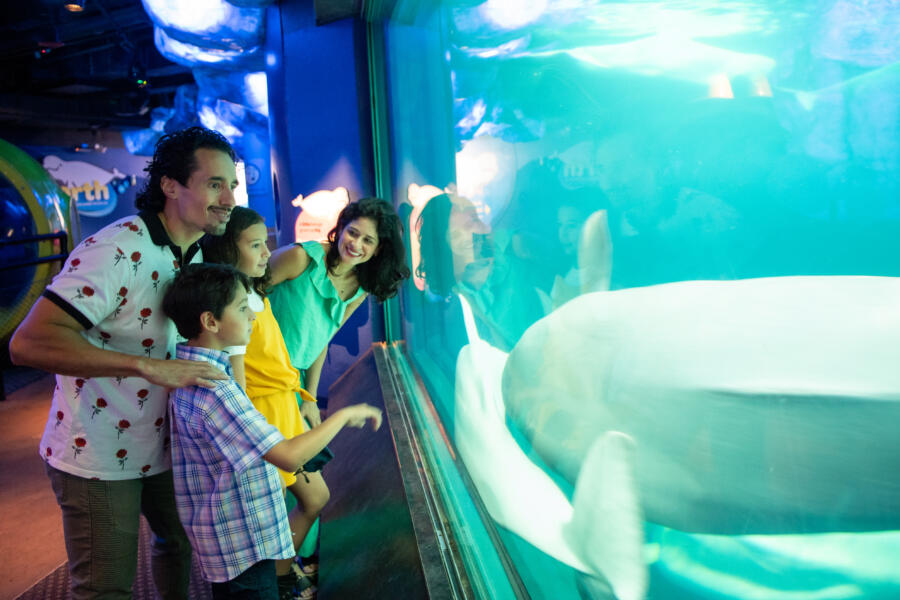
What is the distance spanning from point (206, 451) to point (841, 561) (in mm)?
1268

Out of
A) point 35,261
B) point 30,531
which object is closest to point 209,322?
point 30,531

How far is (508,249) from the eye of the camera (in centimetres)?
141

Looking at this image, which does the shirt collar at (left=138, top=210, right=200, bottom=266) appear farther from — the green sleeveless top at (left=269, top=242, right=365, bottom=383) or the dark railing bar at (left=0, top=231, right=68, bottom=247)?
the dark railing bar at (left=0, top=231, right=68, bottom=247)

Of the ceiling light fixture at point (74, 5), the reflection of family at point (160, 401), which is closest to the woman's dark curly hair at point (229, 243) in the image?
the reflection of family at point (160, 401)

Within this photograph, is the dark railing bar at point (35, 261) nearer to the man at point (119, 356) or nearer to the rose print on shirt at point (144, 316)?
the man at point (119, 356)

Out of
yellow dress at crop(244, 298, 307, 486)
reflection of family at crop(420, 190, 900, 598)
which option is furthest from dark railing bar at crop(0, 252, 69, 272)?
reflection of family at crop(420, 190, 900, 598)

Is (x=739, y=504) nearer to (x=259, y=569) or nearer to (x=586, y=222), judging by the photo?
(x=586, y=222)

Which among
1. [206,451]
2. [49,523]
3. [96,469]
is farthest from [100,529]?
[49,523]

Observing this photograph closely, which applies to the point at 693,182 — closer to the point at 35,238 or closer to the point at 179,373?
the point at 179,373

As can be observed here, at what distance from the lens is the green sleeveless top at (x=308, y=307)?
2.16m

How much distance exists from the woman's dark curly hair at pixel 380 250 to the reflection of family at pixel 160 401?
69 centimetres

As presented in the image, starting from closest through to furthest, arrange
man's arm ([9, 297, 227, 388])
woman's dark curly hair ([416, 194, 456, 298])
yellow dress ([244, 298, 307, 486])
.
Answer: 1. man's arm ([9, 297, 227, 388])
2. yellow dress ([244, 298, 307, 486])
3. woman's dark curly hair ([416, 194, 456, 298])

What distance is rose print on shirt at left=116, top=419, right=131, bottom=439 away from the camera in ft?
4.47

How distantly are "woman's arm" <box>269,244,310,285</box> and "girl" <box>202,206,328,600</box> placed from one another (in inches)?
2.7
